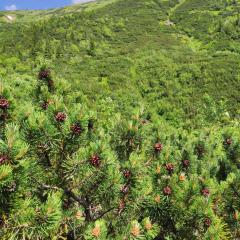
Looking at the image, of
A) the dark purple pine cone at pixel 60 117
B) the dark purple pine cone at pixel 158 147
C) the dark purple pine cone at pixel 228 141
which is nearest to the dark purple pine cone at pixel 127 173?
the dark purple pine cone at pixel 60 117

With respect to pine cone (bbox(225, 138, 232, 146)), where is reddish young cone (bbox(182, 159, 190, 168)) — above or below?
above

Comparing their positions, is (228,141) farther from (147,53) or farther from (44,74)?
(147,53)

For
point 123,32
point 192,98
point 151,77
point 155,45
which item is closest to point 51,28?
point 123,32

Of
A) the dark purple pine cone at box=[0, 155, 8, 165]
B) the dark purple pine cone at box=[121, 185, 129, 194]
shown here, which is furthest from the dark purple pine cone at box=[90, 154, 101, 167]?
the dark purple pine cone at box=[0, 155, 8, 165]

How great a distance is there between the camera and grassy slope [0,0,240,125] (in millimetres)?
53531

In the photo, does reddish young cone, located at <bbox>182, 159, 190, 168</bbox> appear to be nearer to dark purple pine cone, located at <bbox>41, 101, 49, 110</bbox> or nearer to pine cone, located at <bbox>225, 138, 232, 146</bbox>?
dark purple pine cone, located at <bbox>41, 101, 49, 110</bbox>

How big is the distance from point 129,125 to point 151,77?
185 feet

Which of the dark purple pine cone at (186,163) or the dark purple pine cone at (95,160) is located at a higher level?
the dark purple pine cone at (95,160)

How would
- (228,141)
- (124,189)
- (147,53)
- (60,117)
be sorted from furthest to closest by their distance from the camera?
(147,53) < (228,141) < (124,189) < (60,117)

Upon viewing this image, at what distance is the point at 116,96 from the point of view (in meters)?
52.2

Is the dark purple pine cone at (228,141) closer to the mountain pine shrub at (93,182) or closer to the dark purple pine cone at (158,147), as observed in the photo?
the mountain pine shrub at (93,182)

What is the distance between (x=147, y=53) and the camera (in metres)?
67.6

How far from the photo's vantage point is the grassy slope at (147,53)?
176 ft

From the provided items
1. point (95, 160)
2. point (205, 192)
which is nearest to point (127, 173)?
point (95, 160)
